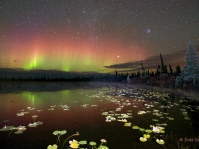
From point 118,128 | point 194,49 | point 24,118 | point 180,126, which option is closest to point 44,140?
point 118,128

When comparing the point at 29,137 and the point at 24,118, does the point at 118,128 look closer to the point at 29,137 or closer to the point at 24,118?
the point at 29,137

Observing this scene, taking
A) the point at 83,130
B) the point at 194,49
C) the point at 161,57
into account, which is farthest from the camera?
the point at 161,57

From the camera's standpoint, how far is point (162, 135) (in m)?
5.43

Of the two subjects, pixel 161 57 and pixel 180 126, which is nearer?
pixel 180 126

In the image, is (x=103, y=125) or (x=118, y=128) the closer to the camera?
(x=118, y=128)

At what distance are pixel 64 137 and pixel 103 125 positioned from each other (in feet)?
7.52

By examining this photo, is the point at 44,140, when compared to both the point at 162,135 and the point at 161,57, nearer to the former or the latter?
the point at 162,135

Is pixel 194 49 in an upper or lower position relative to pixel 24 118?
upper

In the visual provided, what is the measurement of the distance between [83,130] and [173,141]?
3903 millimetres

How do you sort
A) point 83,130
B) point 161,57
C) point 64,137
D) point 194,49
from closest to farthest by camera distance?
point 64,137 → point 83,130 → point 194,49 → point 161,57

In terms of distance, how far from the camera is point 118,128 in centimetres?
634

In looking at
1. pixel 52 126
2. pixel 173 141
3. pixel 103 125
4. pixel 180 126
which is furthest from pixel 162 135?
pixel 52 126

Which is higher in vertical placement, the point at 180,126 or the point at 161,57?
the point at 161,57

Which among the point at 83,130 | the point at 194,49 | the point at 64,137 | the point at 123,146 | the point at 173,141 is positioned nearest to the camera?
the point at 123,146
